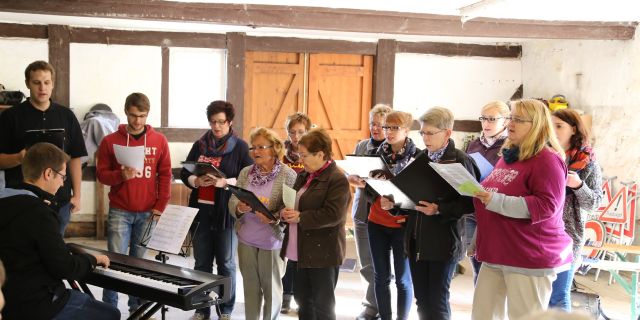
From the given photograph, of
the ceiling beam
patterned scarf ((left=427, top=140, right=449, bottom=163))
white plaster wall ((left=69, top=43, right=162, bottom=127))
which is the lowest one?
patterned scarf ((left=427, top=140, right=449, bottom=163))

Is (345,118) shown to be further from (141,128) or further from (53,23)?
(141,128)

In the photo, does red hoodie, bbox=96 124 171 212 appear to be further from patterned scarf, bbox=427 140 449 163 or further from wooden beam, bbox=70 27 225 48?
wooden beam, bbox=70 27 225 48

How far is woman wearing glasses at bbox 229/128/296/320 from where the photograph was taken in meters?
4.30

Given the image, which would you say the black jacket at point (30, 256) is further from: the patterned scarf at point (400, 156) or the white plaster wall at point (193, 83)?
the white plaster wall at point (193, 83)

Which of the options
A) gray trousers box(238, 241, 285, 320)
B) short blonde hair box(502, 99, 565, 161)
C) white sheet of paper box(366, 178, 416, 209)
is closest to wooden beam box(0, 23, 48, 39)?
gray trousers box(238, 241, 285, 320)

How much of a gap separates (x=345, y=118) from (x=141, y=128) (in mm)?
4588

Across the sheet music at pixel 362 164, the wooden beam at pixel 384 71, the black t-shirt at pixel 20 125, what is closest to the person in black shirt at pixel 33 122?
the black t-shirt at pixel 20 125

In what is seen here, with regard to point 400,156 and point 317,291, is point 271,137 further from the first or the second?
point 317,291

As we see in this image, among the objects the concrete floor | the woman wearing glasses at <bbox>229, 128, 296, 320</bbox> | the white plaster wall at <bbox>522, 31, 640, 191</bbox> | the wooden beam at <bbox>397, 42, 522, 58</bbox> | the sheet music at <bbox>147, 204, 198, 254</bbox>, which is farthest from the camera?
the wooden beam at <bbox>397, 42, 522, 58</bbox>

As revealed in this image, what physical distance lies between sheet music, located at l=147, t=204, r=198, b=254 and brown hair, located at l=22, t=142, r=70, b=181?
990 millimetres

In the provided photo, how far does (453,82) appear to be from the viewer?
367 inches

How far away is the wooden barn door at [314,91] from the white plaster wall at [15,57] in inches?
97.7

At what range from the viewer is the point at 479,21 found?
24.1 ft

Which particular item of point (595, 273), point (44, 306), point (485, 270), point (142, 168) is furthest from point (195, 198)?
point (595, 273)
